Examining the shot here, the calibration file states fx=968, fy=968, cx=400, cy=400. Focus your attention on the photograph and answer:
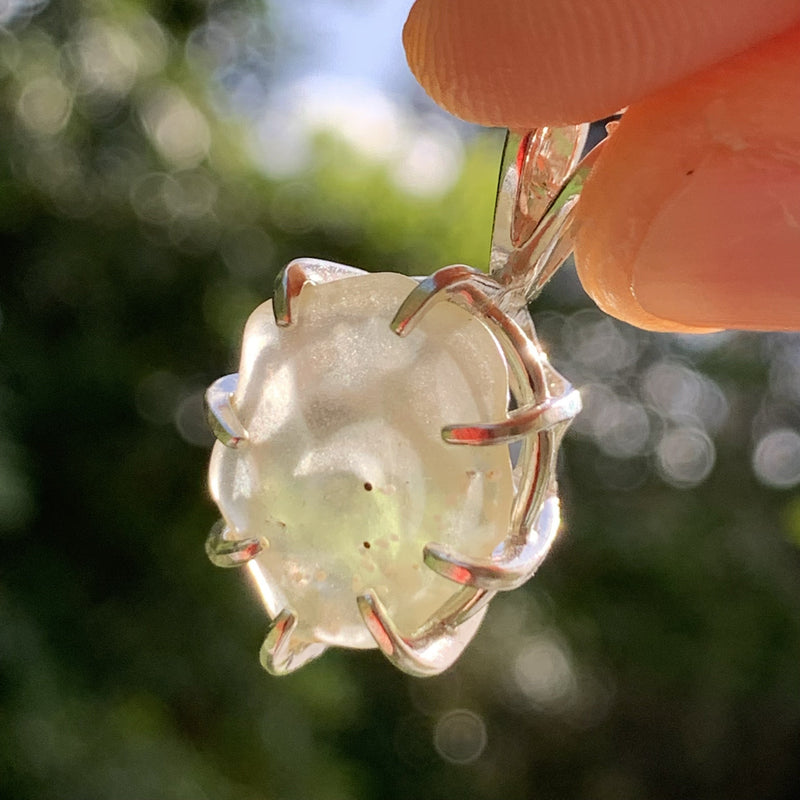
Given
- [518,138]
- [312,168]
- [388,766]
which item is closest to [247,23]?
[312,168]

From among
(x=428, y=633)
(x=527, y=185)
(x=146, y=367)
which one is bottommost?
(x=146, y=367)

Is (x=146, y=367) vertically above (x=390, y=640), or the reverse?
(x=390, y=640)

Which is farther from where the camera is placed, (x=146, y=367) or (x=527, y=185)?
(x=146, y=367)

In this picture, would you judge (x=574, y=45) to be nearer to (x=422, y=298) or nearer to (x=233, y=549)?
(x=422, y=298)

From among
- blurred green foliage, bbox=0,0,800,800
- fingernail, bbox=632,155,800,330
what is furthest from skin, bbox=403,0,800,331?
blurred green foliage, bbox=0,0,800,800

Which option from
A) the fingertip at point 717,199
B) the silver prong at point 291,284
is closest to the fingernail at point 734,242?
the fingertip at point 717,199

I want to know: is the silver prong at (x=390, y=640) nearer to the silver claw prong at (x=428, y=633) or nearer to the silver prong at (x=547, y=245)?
the silver claw prong at (x=428, y=633)

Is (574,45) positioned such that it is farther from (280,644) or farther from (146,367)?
(146,367)

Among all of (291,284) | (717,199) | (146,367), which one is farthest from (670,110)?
(146,367)
